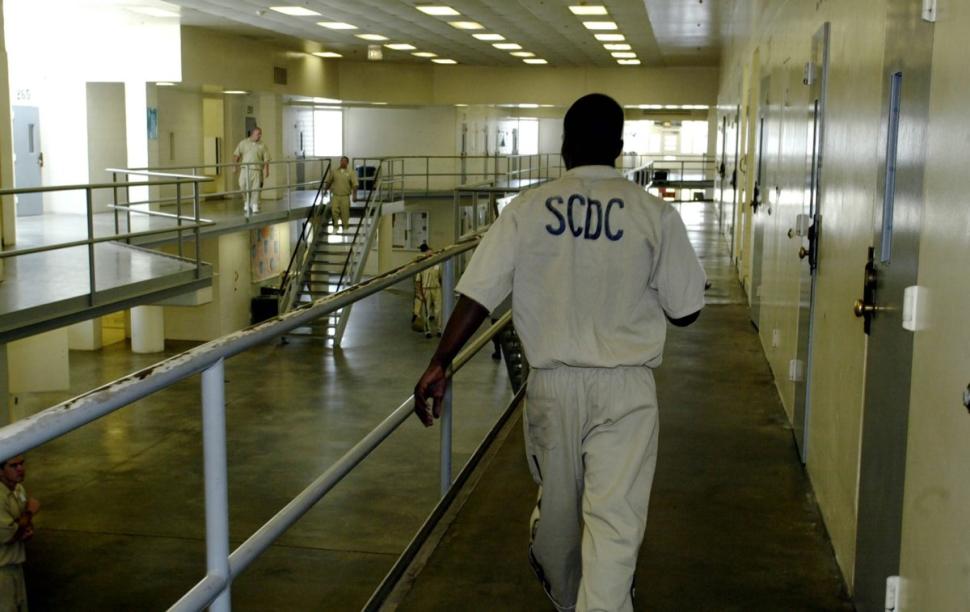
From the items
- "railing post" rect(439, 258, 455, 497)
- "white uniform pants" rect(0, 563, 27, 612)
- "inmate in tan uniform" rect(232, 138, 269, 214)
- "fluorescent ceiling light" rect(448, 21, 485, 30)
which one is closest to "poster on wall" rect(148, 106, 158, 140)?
"inmate in tan uniform" rect(232, 138, 269, 214)

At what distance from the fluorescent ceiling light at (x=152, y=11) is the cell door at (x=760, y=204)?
11842 mm

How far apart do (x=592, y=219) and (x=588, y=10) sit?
16188 millimetres

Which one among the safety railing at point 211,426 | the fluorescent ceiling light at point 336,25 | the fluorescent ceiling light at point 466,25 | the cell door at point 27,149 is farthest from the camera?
the fluorescent ceiling light at point 336,25

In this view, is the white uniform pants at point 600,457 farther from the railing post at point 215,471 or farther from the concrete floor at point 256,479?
the concrete floor at point 256,479

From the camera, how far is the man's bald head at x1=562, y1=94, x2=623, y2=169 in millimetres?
2828

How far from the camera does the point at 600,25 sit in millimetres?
20266

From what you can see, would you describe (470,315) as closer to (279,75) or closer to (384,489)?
(384,489)

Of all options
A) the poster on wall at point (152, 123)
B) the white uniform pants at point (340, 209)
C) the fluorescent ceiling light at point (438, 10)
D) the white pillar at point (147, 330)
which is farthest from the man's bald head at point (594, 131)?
the white uniform pants at point (340, 209)

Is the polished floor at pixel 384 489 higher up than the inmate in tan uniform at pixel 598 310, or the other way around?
the inmate in tan uniform at pixel 598 310

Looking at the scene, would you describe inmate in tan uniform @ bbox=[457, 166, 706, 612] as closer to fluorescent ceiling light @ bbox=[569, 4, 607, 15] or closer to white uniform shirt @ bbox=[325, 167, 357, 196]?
fluorescent ceiling light @ bbox=[569, 4, 607, 15]

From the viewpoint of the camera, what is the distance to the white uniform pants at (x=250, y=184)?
19031 mm

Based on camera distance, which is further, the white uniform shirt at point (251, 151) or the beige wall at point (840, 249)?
the white uniform shirt at point (251, 151)

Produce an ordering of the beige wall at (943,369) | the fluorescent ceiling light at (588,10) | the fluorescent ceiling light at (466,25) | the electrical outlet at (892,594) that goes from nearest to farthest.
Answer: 1. the beige wall at (943,369)
2. the electrical outlet at (892,594)
3. the fluorescent ceiling light at (588,10)
4. the fluorescent ceiling light at (466,25)

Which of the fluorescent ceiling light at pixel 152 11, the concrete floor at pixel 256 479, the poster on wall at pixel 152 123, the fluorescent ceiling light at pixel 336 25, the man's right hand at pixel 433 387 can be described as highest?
the fluorescent ceiling light at pixel 336 25
